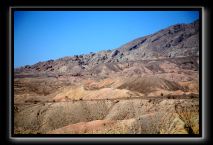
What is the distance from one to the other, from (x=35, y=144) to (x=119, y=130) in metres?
4.01

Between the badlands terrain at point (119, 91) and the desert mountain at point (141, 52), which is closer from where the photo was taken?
the badlands terrain at point (119, 91)

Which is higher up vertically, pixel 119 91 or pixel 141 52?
pixel 141 52

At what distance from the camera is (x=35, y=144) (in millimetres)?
6004

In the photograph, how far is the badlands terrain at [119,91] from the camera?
1112cm

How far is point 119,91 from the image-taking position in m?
18.6

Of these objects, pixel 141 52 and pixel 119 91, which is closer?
pixel 119 91

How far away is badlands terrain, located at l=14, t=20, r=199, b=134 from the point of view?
11118mm

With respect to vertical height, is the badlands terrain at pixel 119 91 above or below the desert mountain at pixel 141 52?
below

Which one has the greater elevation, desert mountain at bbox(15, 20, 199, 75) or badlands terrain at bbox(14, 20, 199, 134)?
desert mountain at bbox(15, 20, 199, 75)

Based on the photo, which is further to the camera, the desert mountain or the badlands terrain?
the desert mountain
